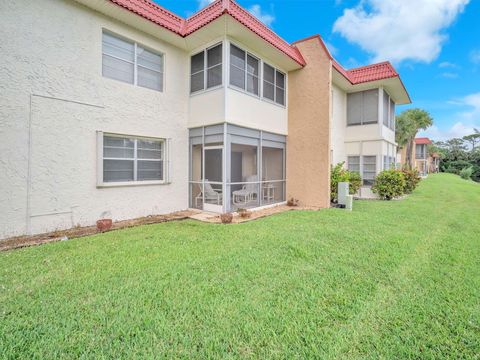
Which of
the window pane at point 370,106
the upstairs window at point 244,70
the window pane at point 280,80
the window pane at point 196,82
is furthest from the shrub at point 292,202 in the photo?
the window pane at point 370,106

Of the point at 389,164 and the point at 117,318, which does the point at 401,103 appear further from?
the point at 117,318

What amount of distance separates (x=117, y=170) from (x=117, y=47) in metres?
4.19

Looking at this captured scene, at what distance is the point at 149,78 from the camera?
949cm

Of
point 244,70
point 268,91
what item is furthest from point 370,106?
point 244,70

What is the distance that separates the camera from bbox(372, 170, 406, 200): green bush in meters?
14.3

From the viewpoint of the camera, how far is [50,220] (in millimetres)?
7137

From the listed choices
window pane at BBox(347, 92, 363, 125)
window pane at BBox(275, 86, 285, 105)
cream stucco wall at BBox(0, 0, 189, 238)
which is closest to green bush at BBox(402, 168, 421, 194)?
window pane at BBox(347, 92, 363, 125)

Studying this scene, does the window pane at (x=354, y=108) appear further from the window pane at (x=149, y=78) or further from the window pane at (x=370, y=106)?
the window pane at (x=149, y=78)

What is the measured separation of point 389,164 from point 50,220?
19.1m

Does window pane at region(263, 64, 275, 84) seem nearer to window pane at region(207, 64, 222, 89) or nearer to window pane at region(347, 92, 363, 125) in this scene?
window pane at region(207, 64, 222, 89)

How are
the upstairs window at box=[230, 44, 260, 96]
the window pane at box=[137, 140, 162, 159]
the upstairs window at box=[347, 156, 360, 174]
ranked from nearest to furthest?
1. the window pane at box=[137, 140, 162, 159]
2. the upstairs window at box=[230, 44, 260, 96]
3. the upstairs window at box=[347, 156, 360, 174]

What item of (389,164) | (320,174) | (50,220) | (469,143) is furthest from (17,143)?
(469,143)

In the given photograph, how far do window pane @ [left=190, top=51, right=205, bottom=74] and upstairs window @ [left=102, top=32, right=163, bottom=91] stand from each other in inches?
51.3

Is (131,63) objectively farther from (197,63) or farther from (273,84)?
(273,84)
